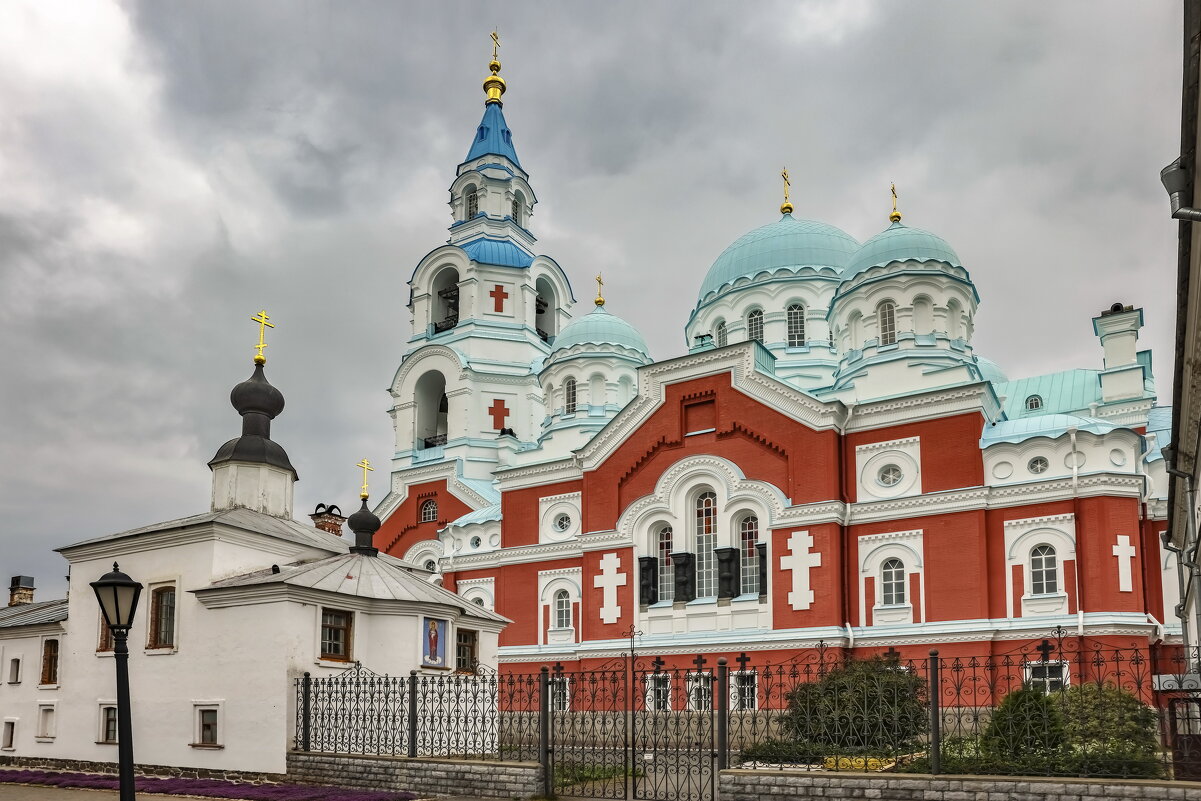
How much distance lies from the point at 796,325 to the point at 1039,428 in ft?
36.1

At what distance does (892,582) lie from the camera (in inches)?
963

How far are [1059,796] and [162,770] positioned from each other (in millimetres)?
12900

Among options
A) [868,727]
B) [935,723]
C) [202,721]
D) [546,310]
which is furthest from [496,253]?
[935,723]

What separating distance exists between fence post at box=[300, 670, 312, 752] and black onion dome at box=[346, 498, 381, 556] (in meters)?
3.26

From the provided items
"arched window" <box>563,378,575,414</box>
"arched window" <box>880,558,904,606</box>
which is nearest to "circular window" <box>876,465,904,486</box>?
"arched window" <box>880,558,904,606</box>

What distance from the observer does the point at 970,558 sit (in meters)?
23.3

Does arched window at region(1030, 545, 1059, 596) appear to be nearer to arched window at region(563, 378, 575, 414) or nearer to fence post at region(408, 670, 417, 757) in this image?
fence post at region(408, 670, 417, 757)

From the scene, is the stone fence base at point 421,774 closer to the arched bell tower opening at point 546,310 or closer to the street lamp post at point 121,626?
the street lamp post at point 121,626

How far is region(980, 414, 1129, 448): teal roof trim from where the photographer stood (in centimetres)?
2305

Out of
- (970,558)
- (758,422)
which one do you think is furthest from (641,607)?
(970,558)

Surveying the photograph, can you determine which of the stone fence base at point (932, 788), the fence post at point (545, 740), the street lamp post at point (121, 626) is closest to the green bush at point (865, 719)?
the stone fence base at point (932, 788)

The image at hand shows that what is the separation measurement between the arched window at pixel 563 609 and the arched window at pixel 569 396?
6.75m

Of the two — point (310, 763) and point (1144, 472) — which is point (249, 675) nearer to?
point (310, 763)

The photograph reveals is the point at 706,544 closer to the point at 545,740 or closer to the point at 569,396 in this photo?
the point at 569,396
